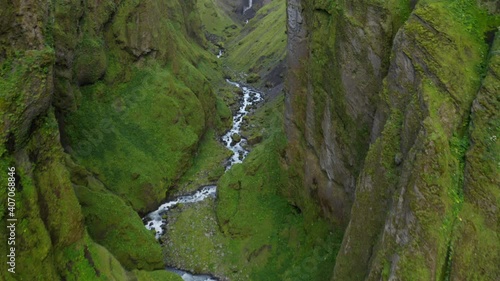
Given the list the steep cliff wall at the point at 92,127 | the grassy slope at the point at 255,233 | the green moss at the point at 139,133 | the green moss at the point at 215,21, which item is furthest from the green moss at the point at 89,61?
the green moss at the point at 215,21

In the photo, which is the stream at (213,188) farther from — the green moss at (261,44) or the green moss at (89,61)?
the green moss at (89,61)

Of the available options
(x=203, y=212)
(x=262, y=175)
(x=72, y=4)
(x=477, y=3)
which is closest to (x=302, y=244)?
(x=262, y=175)

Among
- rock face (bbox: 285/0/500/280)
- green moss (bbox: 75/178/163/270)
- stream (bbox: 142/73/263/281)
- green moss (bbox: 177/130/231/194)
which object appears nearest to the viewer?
rock face (bbox: 285/0/500/280)

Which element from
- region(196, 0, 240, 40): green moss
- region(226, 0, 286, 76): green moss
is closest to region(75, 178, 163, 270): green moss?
region(226, 0, 286, 76): green moss

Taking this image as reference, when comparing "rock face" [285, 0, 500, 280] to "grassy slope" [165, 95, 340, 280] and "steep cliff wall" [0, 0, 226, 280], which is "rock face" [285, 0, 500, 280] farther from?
"steep cliff wall" [0, 0, 226, 280]

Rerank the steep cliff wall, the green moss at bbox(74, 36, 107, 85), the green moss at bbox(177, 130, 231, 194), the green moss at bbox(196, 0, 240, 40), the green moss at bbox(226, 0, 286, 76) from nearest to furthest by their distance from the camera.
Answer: the steep cliff wall
the green moss at bbox(74, 36, 107, 85)
the green moss at bbox(177, 130, 231, 194)
the green moss at bbox(226, 0, 286, 76)
the green moss at bbox(196, 0, 240, 40)

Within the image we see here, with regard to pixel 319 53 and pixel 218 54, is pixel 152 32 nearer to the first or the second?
pixel 319 53

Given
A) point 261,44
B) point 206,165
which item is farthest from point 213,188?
point 261,44
